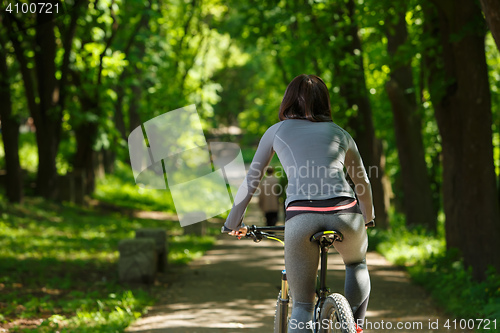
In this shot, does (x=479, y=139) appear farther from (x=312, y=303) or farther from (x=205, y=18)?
(x=205, y=18)

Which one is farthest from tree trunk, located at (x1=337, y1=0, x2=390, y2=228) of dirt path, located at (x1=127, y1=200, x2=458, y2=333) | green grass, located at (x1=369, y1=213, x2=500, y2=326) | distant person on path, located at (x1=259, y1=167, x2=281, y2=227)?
dirt path, located at (x1=127, y1=200, x2=458, y2=333)

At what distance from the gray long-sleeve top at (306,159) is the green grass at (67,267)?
Answer: 3.50 meters

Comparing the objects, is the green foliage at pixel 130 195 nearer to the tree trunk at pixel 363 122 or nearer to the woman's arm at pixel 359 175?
the tree trunk at pixel 363 122

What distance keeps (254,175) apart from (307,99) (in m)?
0.54

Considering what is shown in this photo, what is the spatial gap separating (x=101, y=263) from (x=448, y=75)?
6.71 metres

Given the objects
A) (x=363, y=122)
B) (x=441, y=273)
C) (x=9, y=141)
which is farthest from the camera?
(x=9, y=141)

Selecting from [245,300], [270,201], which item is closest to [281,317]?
[245,300]

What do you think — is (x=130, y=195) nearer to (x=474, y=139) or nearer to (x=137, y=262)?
(x=137, y=262)

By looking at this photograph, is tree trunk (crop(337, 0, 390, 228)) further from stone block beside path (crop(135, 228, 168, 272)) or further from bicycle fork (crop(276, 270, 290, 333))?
bicycle fork (crop(276, 270, 290, 333))

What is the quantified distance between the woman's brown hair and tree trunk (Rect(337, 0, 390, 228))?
39.9 feet

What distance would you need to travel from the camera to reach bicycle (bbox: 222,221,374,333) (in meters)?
3.62

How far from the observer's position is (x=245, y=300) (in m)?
8.72

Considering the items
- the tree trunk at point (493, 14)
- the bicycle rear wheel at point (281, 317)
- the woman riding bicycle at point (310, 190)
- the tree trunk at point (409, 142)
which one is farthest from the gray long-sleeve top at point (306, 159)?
the tree trunk at point (409, 142)

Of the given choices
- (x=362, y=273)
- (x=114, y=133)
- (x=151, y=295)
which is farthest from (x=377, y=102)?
(x=362, y=273)
